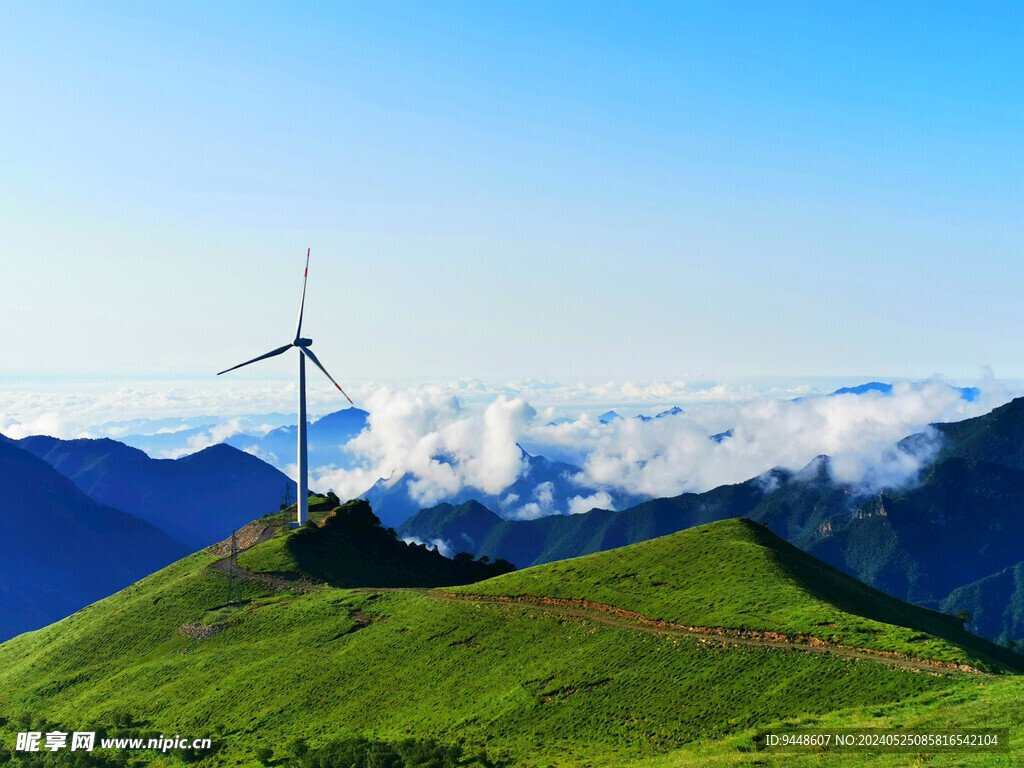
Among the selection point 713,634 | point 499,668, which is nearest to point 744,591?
point 713,634

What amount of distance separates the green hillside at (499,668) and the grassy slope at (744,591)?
479 millimetres

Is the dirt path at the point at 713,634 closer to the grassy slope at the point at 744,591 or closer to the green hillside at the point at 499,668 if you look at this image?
the green hillside at the point at 499,668

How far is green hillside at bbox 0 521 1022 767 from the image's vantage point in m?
77.1

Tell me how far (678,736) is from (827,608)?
32.5m

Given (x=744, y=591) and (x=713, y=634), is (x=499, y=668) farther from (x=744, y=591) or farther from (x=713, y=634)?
(x=744, y=591)

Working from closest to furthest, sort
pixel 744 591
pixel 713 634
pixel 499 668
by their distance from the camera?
pixel 713 634
pixel 499 668
pixel 744 591

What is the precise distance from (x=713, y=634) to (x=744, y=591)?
1486cm

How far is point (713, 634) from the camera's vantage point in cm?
9656

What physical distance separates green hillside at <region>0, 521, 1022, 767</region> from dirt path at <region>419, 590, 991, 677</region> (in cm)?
50

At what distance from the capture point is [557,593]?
122625mm

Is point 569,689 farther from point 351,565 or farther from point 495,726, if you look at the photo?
point 351,565

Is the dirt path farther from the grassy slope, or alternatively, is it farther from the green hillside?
the grassy slope

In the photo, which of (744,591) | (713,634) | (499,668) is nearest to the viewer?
(713,634)

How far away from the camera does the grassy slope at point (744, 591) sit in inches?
3497
